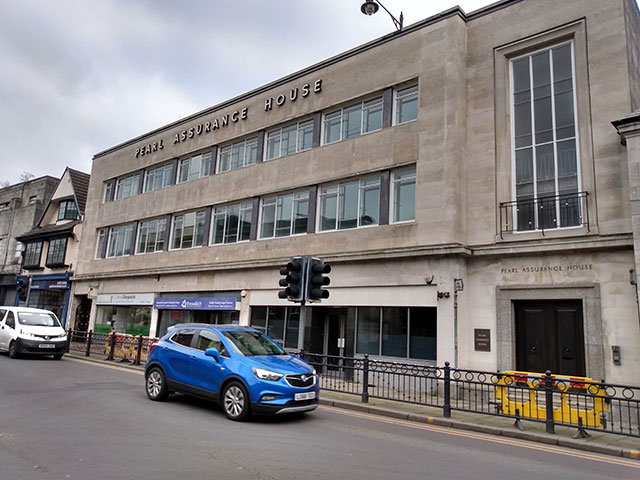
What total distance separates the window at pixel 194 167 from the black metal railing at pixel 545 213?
15.1 m

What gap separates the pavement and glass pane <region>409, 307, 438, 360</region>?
342 centimetres

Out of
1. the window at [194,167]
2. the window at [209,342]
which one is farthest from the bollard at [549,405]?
the window at [194,167]

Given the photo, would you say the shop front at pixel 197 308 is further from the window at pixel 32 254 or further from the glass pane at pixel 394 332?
the window at pixel 32 254

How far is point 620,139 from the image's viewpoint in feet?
40.6

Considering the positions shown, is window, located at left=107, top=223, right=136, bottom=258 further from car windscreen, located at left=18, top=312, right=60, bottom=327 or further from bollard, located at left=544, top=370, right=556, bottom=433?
bollard, located at left=544, top=370, right=556, bottom=433

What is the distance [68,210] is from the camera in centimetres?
3481

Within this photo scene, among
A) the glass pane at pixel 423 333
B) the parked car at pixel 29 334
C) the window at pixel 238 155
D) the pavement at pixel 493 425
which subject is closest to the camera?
the pavement at pixel 493 425

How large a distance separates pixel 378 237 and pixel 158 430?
1045 centimetres

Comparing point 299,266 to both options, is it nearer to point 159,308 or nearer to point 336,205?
point 336,205

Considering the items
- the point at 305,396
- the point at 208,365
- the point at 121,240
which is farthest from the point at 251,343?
the point at 121,240

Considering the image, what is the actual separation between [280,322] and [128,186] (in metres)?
16.0

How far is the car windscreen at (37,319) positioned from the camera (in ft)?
60.1

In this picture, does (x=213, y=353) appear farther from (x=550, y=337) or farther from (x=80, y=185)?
(x=80, y=185)

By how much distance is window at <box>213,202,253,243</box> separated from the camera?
21.4 meters
